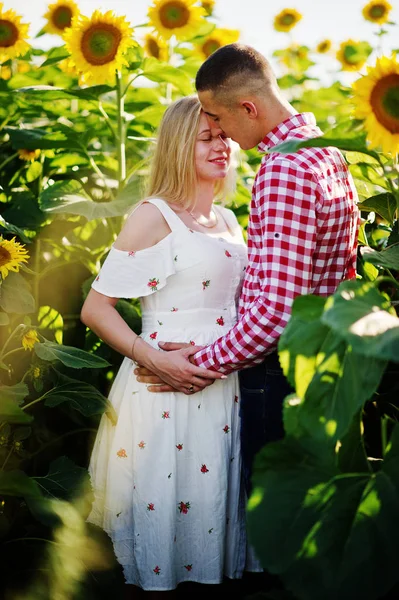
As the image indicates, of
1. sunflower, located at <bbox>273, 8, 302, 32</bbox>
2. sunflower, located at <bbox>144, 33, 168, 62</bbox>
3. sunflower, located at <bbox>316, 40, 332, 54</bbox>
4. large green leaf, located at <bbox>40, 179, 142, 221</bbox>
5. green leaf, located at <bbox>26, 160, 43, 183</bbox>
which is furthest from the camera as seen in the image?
sunflower, located at <bbox>316, 40, 332, 54</bbox>

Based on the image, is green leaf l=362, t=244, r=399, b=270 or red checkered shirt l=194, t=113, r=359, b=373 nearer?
green leaf l=362, t=244, r=399, b=270

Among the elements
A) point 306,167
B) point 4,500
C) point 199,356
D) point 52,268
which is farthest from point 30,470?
point 306,167

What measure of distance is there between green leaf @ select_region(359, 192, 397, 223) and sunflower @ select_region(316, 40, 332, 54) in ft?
9.68

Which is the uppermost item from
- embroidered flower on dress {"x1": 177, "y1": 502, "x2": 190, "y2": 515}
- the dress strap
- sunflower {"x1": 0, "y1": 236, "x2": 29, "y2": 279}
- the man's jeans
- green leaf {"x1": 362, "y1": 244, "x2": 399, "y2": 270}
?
green leaf {"x1": 362, "y1": 244, "x2": 399, "y2": 270}

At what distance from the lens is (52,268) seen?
2824 millimetres

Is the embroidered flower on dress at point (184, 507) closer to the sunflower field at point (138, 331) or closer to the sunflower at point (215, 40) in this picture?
the sunflower field at point (138, 331)

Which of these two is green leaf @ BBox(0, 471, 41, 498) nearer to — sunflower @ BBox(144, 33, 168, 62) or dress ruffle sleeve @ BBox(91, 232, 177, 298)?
dress ruffle sleeve @ BBox(91, 232, 177, 298)

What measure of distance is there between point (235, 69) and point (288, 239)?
20.6 inches

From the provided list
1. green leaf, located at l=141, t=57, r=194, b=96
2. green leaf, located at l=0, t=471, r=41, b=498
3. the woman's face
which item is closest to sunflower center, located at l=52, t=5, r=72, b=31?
green leaf, located at l=141, t=57, r=194, b=96

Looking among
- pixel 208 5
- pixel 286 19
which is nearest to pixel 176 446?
pixel 208 5

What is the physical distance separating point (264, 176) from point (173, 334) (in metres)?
0.60

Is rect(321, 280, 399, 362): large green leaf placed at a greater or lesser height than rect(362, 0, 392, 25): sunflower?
lesser

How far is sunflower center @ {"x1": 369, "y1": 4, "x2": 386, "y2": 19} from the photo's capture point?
3.70 metres

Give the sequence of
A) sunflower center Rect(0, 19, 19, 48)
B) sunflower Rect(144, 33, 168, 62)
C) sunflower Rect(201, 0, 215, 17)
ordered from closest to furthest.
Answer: sunflower center Rect(0, 19, 19, 48) < sunflower Rect(144, 33, 168, 62) < sunflower Rect(201, 0, 215, 17)
